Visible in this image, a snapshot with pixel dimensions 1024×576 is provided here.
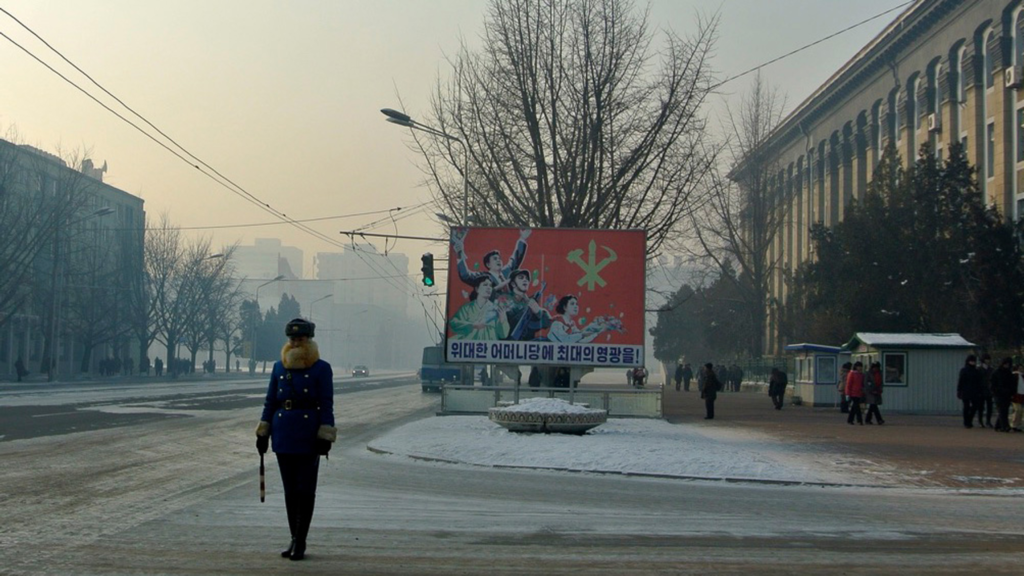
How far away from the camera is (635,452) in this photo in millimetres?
17469

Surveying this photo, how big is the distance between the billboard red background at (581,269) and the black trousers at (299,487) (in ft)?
53.6

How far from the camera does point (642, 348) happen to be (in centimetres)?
2414

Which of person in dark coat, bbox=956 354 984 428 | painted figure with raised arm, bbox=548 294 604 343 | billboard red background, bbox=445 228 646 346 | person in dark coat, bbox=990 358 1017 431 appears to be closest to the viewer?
billboard red background, bbox=445 228 646 346

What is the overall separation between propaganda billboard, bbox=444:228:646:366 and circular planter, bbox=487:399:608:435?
330 cm

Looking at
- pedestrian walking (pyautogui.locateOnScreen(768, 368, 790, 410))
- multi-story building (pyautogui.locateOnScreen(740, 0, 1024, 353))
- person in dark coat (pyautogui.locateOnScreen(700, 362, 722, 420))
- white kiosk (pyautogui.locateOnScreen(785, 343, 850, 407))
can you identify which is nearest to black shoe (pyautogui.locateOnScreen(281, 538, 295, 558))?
person in dark coat (pyautogui.locateOnScreen(700, 362, 722, 420))

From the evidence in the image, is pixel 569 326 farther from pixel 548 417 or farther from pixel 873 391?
pixel 873 391

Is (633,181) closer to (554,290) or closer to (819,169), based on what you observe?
A: (554,290)

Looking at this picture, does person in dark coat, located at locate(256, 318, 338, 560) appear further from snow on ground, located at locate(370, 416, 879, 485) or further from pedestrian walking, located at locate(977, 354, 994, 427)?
pedestrian walking, located at locate(977, 354, 994, 427)

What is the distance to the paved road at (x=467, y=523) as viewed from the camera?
8.13m

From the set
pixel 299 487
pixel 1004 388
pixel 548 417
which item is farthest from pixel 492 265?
pixel 299 487

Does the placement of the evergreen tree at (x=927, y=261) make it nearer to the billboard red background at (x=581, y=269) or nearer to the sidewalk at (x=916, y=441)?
the sidewalk at (x=916, y=441)

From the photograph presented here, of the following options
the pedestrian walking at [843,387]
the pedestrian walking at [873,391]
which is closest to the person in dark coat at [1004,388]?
the pedestrian walking at [873,391]

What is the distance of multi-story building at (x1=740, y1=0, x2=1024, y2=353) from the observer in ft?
157

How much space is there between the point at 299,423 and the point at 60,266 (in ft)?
209
